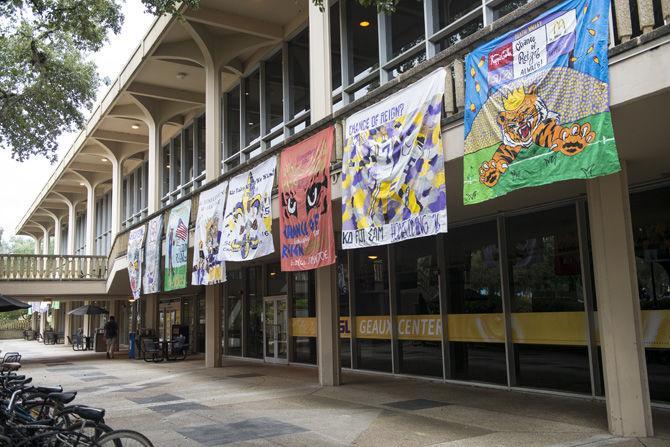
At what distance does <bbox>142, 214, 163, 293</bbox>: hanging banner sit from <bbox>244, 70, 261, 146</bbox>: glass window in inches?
207

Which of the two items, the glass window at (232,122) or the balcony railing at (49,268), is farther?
the balcony railing at (49,268)

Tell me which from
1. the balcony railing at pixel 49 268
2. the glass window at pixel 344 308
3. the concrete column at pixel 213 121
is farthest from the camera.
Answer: the balcony railing at pixel 49 268

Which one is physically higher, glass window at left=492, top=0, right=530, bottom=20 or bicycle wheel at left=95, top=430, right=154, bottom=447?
glass window at left=492, top=0, right=530, bottom=20

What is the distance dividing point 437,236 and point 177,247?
880cm

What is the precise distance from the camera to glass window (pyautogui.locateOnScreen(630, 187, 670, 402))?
31.8 feet

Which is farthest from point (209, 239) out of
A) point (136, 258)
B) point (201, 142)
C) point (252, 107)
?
point (136, 258)

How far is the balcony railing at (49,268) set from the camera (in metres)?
25.3

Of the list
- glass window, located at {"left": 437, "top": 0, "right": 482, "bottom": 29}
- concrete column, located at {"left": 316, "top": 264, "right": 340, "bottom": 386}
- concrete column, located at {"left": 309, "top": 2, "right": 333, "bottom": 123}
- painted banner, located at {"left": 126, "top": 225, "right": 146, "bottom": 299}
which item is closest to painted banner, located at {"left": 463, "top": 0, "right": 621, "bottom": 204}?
glass window, located at {"left": 437, "top": 0, "right": 482, "bottom": 29}

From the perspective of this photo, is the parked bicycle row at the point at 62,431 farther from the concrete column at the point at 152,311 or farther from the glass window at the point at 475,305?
the concrete column at the point at 152,311

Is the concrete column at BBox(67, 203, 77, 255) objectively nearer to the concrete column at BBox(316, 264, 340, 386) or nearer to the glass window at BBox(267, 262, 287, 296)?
the glass window at BBox(267, 262, 287, 296)

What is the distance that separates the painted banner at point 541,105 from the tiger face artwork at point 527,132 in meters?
0.01

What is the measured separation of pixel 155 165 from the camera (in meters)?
24.6

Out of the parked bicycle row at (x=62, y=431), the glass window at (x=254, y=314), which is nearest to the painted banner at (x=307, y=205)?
the parked bicycle row at (x=62, y=431)

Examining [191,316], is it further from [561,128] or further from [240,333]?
[561,128]
